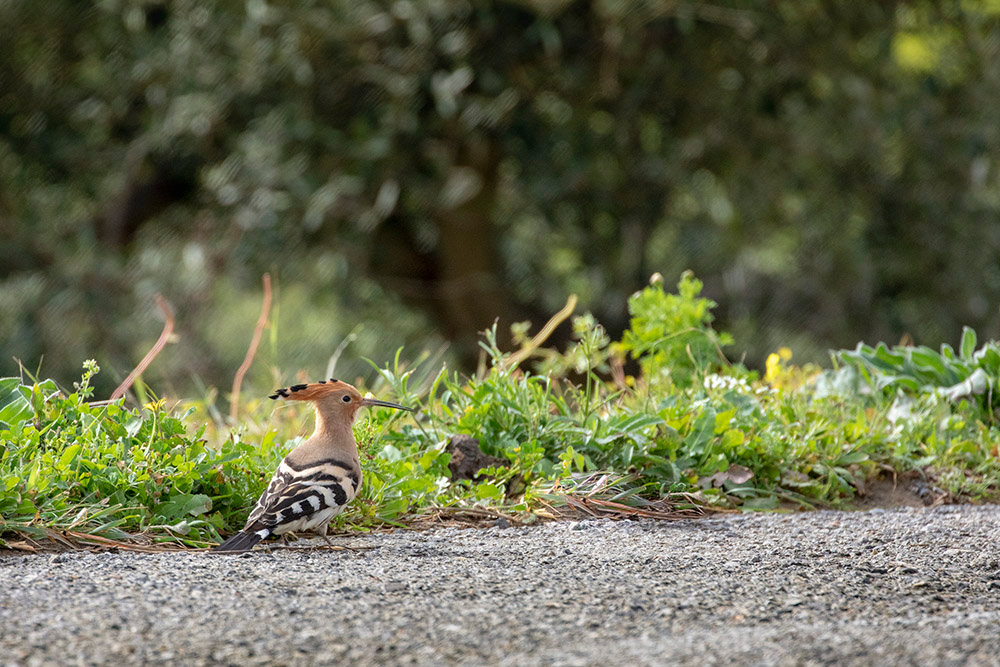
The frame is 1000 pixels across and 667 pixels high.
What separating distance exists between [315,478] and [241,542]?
0.66 ft

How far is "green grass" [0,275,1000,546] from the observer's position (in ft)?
8.54

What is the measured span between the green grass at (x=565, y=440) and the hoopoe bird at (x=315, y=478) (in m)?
0.19

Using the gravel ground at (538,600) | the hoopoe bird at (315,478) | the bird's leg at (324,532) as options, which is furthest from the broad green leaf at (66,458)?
the bird's leg at (324,532)

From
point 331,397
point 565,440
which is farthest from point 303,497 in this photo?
point 565,440

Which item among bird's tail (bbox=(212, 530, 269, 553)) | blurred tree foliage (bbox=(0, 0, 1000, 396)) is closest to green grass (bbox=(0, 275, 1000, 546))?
bird's tail (bbox=(212, 530, 269, 553))

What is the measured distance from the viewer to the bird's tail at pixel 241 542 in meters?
2.37

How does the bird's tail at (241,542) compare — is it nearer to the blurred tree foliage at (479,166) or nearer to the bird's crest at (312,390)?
the bird's crest at (312,390)

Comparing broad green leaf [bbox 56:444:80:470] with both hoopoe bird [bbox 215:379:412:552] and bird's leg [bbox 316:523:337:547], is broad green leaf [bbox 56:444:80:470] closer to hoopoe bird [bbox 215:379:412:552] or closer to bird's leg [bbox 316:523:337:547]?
hoopoe bird [bbox 215:379:412:552]

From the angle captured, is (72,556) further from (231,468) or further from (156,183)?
(156,183)

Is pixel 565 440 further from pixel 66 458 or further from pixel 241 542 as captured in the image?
pixel 66 458

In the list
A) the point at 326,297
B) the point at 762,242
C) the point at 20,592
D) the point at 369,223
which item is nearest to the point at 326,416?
the point at 20,592

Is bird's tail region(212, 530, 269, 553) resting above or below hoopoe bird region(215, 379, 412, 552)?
below

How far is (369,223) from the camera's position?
266 inches

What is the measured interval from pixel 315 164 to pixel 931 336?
419 cm
